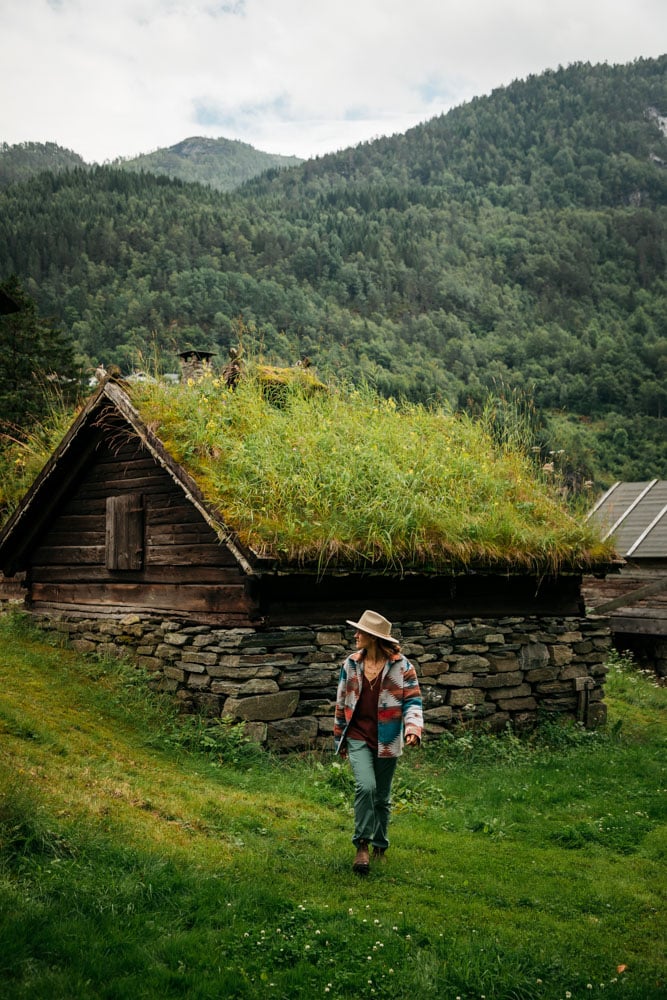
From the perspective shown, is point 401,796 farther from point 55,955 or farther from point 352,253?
point 352,253

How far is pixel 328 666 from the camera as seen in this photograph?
31.3ft

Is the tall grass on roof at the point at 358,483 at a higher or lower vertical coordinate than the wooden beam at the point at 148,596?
higher

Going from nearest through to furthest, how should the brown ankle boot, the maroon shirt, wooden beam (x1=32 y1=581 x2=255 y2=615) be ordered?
the brown ankle boot → the maroon shirt → wooden beam (x1=32 y1=581 x2=255 y2=615)

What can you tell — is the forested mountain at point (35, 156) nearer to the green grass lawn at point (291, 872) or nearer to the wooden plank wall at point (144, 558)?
the wooden plank wall at point (144, 558)

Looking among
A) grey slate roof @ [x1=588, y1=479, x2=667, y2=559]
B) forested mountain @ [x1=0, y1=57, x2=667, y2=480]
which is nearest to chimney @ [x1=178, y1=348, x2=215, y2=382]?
grey slate roof @ [x1=588, y1=479, x2=667, y2=559]

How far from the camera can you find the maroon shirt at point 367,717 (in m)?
6.09

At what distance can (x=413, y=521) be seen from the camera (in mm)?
10102

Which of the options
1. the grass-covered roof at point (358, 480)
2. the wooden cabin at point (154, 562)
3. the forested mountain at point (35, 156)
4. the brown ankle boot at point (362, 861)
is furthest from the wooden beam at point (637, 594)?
the forested mountain at point (35, 156)

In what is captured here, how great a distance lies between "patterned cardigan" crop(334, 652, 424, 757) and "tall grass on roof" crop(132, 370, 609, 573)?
9.53ft

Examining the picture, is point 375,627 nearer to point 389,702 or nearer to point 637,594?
point 389,702

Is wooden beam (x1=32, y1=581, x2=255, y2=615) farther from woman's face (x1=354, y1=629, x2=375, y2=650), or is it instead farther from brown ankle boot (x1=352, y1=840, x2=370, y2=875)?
brown ankle boot (x1=352, y1=840, x2=370, y2=875)

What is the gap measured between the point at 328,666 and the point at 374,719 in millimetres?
3455

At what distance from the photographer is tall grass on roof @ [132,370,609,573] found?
9.51m

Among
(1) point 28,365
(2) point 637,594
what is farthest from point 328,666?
(1) point 28,365
